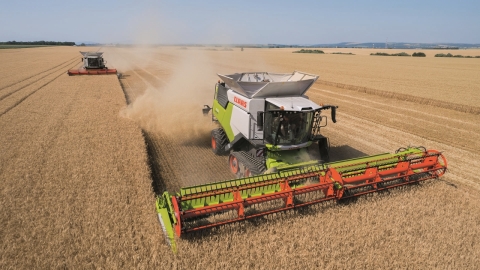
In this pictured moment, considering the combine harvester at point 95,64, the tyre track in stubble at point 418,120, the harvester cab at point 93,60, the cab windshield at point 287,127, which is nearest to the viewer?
the cab windshield at point 287,127

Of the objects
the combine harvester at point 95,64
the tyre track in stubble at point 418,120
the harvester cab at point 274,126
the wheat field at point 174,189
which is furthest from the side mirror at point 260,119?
the combine harvester at point 95,64

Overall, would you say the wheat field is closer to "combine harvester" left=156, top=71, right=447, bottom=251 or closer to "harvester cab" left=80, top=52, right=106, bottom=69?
"combine harvester" left=156, top=71, right=447, bottom=251

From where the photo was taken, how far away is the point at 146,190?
567cm

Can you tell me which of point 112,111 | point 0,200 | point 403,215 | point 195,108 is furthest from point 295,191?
point 112,111

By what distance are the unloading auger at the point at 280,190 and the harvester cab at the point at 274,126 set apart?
0.49 metres

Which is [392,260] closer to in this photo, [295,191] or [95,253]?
[295,191]

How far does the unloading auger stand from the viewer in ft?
14.6

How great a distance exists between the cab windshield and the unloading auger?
61 cm

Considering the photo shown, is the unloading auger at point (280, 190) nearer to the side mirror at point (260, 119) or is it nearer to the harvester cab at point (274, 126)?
the harvester cab at point (274, 126)

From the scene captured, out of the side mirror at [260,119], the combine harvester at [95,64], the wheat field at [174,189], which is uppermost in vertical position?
the combine harvester at [95,64]

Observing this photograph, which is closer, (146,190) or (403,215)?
A: (403,215)

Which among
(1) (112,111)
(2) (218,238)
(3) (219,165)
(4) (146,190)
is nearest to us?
(2) (218,238)

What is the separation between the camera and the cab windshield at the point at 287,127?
19.8ft

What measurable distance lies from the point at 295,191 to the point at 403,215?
183cm
